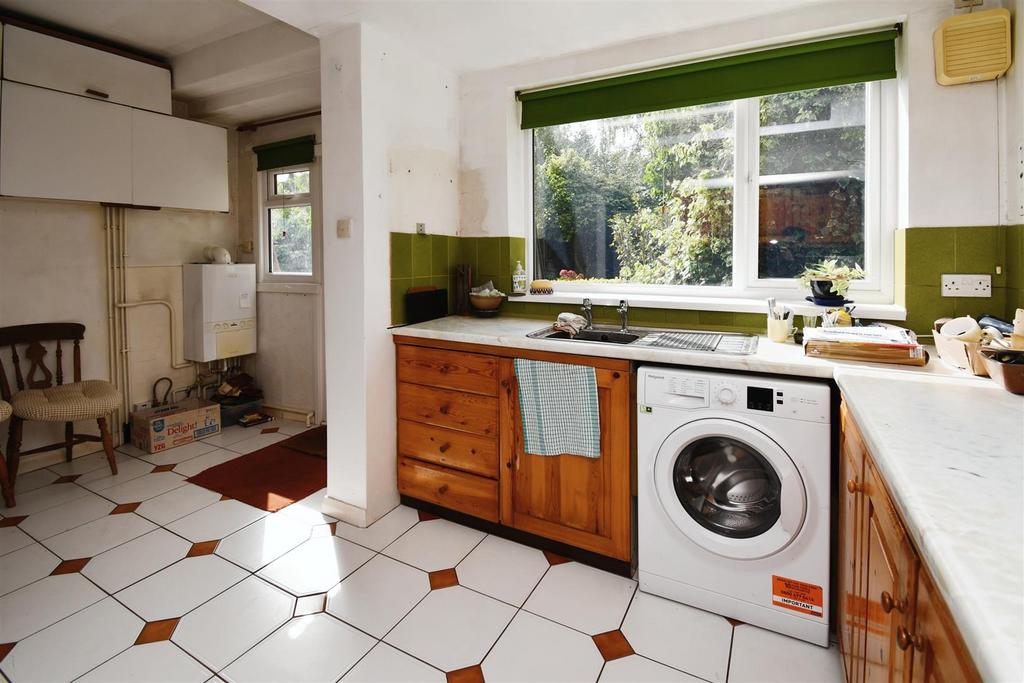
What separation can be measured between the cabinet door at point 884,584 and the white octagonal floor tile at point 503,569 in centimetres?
117

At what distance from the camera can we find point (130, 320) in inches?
143

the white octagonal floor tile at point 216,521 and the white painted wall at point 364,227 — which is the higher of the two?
the white painted wall at point 364,227

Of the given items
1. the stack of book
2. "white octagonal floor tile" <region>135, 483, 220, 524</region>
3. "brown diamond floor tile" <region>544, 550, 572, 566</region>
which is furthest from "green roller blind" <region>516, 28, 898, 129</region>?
"white octagonal floor tile" <region>135, 483, 220, 524</region>

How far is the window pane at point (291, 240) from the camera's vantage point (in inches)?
158

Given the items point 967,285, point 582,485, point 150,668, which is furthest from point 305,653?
point 967,285

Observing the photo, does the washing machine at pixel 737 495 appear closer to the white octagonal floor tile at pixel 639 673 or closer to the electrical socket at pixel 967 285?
the white octagonal floor tile at pixel 639 673

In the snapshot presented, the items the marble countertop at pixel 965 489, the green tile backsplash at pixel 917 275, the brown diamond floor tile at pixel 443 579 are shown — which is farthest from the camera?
the brown diamond floor tile at pixel 443 579

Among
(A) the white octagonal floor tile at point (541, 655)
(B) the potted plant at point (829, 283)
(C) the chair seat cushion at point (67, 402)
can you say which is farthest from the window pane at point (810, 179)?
(C) the chair seat cushion at point (67, 402)

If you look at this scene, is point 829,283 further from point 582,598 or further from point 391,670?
point 391,670

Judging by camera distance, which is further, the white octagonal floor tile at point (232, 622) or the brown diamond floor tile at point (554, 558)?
the brown diamond floor tile at point (554, 558)

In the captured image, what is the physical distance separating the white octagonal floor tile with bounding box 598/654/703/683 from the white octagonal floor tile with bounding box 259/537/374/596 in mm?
1099

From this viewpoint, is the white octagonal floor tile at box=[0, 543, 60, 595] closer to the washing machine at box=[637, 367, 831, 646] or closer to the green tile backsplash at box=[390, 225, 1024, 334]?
the green tile backsplash at box=[390, 225, 1024, 334]

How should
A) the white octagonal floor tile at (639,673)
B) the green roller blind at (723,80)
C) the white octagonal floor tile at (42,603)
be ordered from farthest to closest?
the green roller blind at (723,80)
the white octagonal floor tile at (42,603)
the white octagonal floor tile at (639,673)

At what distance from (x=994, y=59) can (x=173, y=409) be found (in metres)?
4.76
